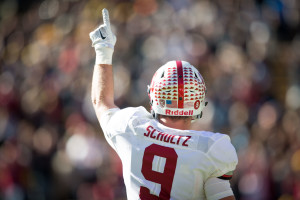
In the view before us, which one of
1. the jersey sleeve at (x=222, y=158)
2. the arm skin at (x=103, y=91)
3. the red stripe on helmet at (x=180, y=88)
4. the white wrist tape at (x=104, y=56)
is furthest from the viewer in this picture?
the white wrist tape at (x=104, y=56)

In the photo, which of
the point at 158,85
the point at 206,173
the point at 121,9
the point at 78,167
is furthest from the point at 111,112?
the point at 121,9

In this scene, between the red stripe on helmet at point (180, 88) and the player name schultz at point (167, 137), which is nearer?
the player name schultz at point (167, 137)

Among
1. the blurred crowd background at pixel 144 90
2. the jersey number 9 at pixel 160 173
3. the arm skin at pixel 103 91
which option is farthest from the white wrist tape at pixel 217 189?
the blurred crowd background at pixel 144 90

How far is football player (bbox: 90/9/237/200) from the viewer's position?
285cm

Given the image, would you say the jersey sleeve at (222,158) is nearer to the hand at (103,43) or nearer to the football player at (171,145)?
the football player at (171,145)

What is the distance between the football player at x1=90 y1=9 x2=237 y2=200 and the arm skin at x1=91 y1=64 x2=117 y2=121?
0.02 m

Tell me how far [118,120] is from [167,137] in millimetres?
333

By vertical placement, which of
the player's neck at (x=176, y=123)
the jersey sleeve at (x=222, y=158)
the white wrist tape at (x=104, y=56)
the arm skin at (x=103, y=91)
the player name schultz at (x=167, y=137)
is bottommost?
the jersey sleeve at (x=222, y=158)

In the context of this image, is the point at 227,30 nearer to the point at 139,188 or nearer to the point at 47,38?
the point at 47,38

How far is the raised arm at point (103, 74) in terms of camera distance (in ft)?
10.9

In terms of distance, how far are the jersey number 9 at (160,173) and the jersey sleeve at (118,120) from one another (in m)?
0.21

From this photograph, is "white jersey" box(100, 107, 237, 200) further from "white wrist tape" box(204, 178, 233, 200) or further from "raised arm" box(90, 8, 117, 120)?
"raised arm" box(90, 8, 117, 120)

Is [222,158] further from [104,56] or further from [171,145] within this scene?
[104,56]

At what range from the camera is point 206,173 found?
285 cm
